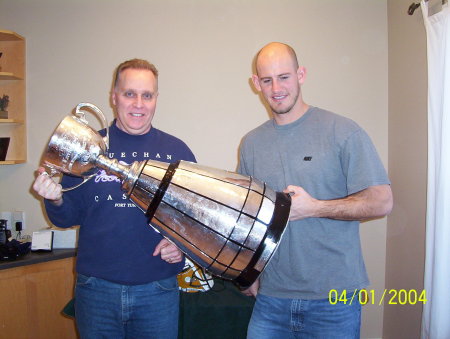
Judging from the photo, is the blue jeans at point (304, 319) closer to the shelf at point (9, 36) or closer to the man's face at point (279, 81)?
the man's face at point (279, 81)

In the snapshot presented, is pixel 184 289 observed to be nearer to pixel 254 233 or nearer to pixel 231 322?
pixel 231 322

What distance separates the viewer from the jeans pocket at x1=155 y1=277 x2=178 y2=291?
4.07ft

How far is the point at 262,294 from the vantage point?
1.29 m

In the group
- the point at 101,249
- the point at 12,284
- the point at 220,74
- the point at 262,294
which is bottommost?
the point at 12,284

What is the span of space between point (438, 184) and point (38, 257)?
8.21 feet

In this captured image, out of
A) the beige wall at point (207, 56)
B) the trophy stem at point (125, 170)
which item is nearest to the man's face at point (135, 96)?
the trophy stem at point (125, 170)

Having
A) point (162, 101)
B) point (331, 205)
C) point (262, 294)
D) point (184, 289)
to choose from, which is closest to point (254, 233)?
point (331, 205)

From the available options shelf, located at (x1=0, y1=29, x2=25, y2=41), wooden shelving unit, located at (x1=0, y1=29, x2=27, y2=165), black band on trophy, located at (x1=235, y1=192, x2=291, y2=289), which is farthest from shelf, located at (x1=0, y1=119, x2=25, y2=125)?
black band on trophy, located at (x1=235, y1=192, x2=291, y2=289)

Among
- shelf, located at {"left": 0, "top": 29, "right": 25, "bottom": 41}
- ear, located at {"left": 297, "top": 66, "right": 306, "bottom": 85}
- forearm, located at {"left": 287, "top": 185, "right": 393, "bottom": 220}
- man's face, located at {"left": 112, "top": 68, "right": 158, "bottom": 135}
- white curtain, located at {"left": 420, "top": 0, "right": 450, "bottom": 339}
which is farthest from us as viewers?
shelf, located at {"left": 0, "top": 29, "right": 25, "bottom": 41}

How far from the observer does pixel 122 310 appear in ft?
3.90

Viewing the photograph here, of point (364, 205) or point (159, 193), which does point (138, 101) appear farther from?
point (364, 205)

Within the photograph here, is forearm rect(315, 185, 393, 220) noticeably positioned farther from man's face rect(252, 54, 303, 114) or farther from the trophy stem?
the trophy stem

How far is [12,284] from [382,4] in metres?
3.33
